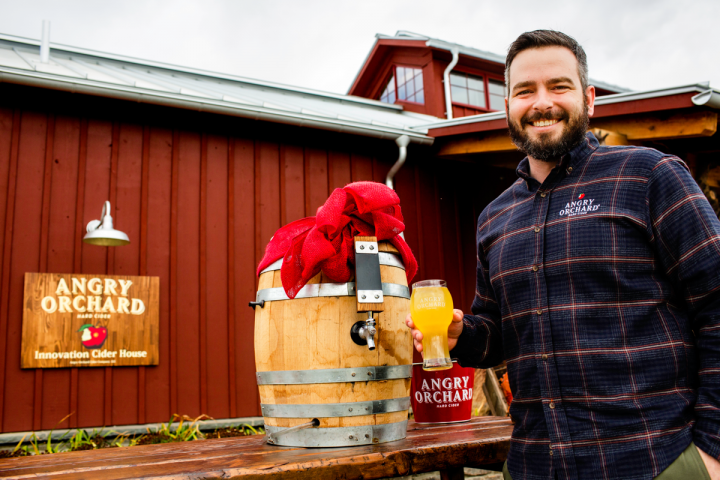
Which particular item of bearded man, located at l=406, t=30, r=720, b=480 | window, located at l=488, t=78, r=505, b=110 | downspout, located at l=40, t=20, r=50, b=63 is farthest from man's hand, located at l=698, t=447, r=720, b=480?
window, located at l=488, t=78, r=505, b=110

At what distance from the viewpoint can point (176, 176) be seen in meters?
5.17

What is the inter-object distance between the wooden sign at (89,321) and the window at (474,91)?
681 centimetres

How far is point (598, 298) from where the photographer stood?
1432 millimetres

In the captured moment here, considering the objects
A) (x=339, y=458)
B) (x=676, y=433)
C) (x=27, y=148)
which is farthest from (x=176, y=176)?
(x=676, y=433)

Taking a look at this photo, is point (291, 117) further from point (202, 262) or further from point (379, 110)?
point (379, 110)

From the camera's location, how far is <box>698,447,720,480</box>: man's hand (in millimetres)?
1208

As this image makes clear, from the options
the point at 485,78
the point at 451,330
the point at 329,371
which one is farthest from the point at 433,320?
the point at 485,78

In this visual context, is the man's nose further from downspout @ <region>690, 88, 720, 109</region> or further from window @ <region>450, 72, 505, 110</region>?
window @ <region>450, 72, 505, 110</region>

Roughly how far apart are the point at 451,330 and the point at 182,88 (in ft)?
16.4

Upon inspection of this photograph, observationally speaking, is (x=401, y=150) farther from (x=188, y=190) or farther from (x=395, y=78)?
(x=395, y=78)

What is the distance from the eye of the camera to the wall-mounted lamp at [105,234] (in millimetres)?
4316

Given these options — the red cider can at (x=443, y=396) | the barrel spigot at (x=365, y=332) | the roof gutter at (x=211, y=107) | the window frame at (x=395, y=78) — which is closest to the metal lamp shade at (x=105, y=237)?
the roof gutter at (x=211, y=107)

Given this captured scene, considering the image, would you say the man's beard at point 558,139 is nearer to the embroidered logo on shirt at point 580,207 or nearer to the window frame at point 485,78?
the embroidered logo on shirt at point 580,207

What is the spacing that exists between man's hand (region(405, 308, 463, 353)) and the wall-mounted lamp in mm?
3357
